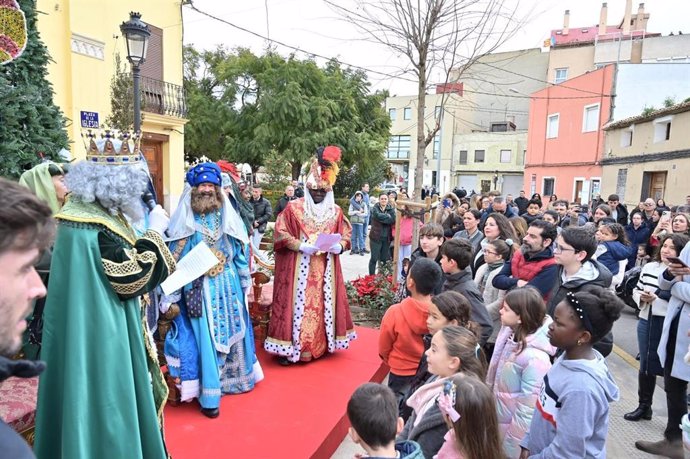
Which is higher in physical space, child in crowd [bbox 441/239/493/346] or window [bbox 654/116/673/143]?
window [bbox 654/116/673/143]

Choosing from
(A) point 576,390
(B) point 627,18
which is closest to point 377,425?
(A) point 576,390

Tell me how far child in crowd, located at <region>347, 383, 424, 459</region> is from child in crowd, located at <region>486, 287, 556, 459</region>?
991 millimetres

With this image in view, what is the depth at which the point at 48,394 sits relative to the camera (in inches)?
82.6

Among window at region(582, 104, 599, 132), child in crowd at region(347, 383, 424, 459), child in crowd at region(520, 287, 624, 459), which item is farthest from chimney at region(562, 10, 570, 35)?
child in crowd at region(347, 383, 424, 459)

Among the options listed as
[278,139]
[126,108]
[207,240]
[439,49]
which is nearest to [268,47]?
[278,139]

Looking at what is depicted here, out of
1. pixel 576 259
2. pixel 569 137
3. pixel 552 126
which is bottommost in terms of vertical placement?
pixel 576 259

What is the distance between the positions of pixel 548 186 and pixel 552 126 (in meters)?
3.09

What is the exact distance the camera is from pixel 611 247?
5555 millimetres

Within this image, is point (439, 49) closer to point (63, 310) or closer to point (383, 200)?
point (383, 200)

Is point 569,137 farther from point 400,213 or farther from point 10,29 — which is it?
point 10,29

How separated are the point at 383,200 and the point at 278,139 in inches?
416

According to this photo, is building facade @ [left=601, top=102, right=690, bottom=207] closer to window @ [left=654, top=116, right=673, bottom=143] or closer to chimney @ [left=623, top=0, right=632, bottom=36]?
window @ [left=654, top=116, right=673, bottom=143]

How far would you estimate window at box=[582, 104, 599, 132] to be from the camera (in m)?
20.1

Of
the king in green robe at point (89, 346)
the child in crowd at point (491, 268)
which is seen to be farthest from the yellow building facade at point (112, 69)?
the child in crowd at point (491, 268)
